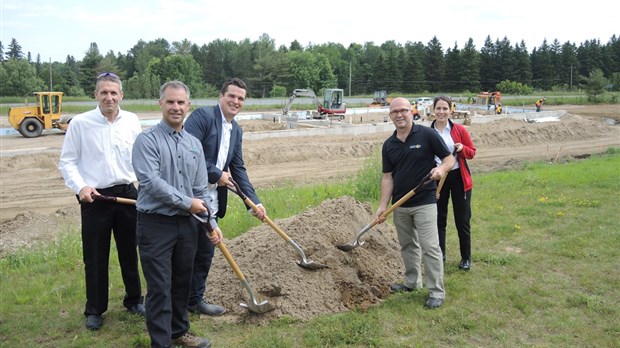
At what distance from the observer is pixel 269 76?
7475 cm

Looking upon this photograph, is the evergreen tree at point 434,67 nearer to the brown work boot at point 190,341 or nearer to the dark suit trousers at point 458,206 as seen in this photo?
the dark suit trousers at point 458,206

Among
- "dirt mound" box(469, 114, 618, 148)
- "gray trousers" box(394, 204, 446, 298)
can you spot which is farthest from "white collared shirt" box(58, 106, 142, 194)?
"dirt mound" box(469, 114, 618, 148)

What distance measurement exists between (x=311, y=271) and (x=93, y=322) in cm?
205

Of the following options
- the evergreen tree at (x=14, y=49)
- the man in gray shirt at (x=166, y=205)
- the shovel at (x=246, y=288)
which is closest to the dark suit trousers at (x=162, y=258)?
the man in gray shirt at (x=166, y=205)

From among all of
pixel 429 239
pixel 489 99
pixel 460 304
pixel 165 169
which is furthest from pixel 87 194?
pixel 489 99

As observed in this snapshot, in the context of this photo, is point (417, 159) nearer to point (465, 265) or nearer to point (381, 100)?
point (465, 265)

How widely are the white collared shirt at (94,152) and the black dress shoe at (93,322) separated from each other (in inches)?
43.1

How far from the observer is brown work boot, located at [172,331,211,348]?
4105 mm

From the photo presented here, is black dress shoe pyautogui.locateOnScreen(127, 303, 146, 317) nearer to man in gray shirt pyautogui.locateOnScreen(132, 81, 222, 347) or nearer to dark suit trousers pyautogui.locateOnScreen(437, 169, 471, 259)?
man in gray shirt pyautogui.locateOnScreen(132, 81, 222, 347)

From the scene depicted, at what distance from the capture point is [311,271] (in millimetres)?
5344

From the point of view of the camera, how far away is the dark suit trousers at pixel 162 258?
3.70 metres

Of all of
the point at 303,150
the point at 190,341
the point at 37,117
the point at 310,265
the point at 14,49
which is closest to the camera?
the point at 190,341

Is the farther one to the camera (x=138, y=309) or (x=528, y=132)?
(x=528, y=132)

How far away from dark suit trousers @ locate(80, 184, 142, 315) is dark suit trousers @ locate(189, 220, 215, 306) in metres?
0.56
